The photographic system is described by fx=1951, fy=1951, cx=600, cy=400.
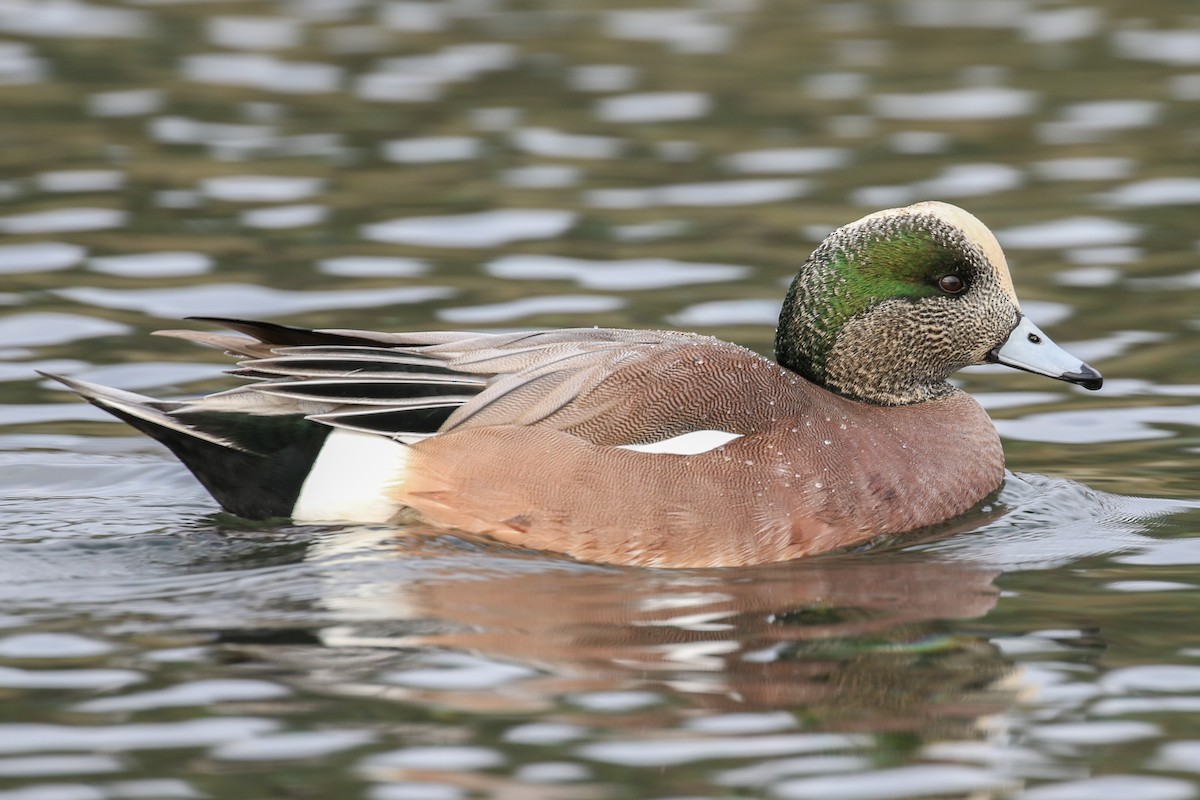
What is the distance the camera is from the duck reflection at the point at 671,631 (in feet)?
14.7

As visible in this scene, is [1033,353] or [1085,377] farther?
[1033,353]

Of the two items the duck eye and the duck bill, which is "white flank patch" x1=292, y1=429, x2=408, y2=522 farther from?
the duck bill

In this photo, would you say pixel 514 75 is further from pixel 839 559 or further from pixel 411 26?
pixel 839 559

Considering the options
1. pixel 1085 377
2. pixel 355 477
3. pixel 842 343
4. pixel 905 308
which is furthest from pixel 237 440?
pixel 1085 377

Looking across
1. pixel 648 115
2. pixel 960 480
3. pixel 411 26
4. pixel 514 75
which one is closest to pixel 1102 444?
pixel 960 480

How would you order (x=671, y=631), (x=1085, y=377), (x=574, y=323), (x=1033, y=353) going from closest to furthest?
(x=671, y=631) → (x=1085, y=377) → (x=1033, y=353) → (x=574, y=323)

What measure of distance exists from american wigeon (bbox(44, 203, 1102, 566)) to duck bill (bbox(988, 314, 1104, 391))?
0.46 metres

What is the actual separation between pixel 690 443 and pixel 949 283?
1117 millimetres

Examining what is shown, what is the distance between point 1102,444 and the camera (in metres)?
6.97

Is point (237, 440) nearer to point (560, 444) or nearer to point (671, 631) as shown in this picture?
point (560, 444)

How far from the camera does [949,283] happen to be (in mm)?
6246

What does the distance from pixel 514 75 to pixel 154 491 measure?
5.42 metres

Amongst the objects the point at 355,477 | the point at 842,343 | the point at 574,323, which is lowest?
the point at 355,477

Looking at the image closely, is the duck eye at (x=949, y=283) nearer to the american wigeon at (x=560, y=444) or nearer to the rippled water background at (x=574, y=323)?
the american wigeon at (x=560, y=444)
